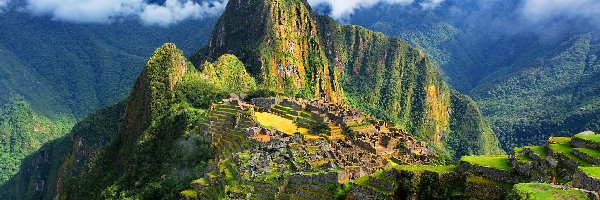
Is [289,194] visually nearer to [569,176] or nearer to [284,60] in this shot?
[569,176]

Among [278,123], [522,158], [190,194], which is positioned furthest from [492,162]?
[278,123]

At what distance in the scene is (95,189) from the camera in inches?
3816

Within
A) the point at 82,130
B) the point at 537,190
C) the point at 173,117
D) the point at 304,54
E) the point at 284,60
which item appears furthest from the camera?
the point at 304,54

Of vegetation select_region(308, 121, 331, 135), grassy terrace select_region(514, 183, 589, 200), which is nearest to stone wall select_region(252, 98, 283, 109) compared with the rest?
vegetation select_region(308, 121, 331, 135)

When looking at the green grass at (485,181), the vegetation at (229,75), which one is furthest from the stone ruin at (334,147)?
the vegetation at (229,75)

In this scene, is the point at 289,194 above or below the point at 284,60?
below

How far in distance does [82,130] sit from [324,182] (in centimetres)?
13710

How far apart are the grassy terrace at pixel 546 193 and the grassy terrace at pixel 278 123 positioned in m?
47.4

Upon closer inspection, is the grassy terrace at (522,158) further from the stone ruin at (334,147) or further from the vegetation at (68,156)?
the vegetation at (68,156)

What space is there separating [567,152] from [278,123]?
166 feet

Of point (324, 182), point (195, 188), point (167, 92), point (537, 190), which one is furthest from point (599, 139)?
point (167, 92)

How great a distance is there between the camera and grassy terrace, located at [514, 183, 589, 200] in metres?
18.9

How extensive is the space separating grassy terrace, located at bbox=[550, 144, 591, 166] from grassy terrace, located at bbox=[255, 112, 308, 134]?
136 feet

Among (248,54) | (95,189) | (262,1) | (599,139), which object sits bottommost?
(95,189)
